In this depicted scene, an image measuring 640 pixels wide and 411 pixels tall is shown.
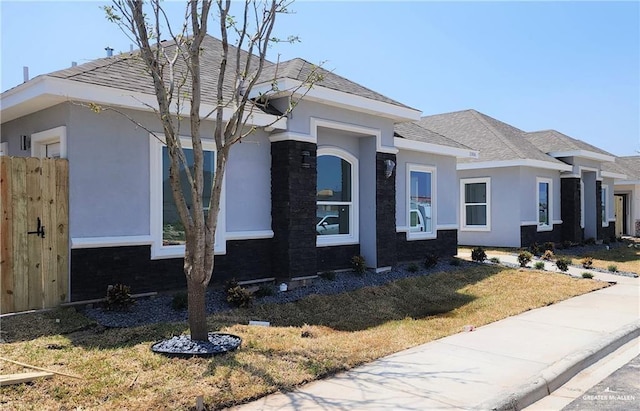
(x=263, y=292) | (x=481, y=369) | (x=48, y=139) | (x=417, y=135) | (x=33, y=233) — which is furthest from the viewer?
(x=417, y=135)

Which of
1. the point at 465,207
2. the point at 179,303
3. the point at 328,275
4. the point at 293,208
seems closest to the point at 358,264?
the point at 328,275

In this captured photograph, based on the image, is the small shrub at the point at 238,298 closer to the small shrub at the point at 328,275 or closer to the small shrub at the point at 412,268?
the small shrub at the point at 328,275

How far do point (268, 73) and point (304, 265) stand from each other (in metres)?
4.63

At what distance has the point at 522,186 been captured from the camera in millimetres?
19719

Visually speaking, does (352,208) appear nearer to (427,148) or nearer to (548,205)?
(427,148)

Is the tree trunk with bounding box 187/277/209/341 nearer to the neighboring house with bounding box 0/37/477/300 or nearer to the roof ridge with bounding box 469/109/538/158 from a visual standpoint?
the neighboring house with bounding box 0/37/477/300

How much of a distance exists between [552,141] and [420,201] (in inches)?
469

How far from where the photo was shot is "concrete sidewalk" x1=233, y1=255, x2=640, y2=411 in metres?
4.89

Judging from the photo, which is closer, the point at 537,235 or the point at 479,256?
the point at 479,256

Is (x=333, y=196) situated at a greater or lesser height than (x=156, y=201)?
greater

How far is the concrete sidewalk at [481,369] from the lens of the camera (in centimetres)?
489

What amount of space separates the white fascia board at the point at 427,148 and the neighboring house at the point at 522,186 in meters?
3.78

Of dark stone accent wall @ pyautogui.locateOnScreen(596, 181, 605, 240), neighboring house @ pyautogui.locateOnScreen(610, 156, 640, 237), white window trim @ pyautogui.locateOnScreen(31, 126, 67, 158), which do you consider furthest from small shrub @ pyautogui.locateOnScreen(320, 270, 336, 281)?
neighboring house @ pyautogui.locateOnScreen(610, 156, 640, 237)

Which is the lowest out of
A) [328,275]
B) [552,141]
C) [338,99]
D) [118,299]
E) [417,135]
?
[328,275]
